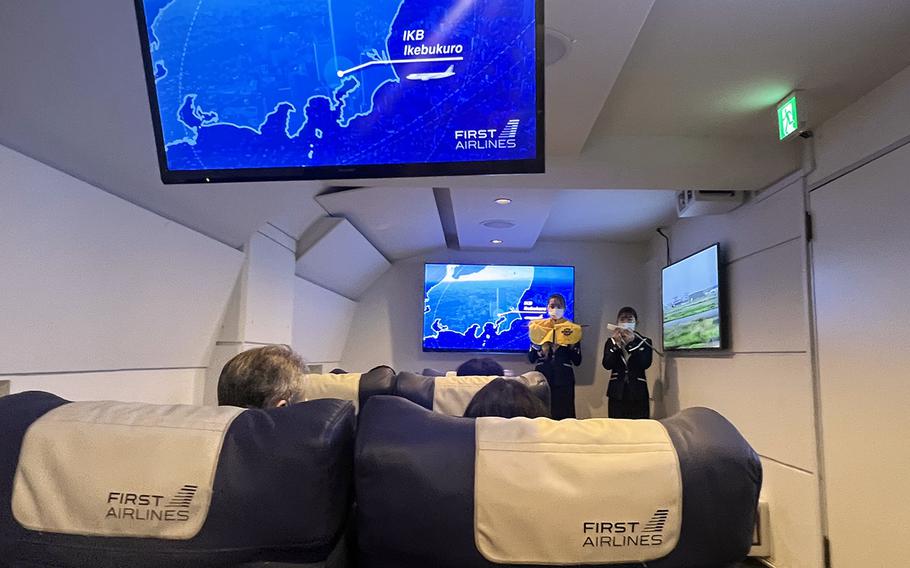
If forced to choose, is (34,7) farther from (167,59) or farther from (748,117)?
(748,117)

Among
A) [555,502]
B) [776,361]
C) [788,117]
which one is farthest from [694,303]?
[555,502]

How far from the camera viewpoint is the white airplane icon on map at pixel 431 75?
4.44ft

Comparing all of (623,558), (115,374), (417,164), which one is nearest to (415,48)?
(417,164)

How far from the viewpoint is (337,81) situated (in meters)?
1.40

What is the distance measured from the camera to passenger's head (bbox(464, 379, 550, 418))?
174cm

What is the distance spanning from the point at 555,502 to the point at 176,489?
523 mm

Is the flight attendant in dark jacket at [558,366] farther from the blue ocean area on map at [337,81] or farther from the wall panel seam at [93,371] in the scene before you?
the blue ocean area on map at [337,81]

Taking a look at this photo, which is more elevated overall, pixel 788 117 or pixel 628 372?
pixel 788 117

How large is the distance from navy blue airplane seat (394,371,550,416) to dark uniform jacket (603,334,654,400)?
8.49ft

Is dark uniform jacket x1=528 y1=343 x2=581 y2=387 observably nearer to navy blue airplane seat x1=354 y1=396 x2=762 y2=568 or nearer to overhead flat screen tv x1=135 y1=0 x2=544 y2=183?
overhead flat screen tv x1=135 y1=0 x2=544 y2=183

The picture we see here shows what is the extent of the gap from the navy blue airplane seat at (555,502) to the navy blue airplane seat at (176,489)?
0.06 meters

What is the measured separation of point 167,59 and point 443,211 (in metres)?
3.63

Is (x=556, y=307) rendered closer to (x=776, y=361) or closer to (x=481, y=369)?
(x=481, y=369)

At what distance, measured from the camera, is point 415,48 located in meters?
1.35
